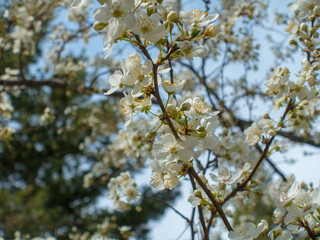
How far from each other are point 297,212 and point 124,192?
4.40ft

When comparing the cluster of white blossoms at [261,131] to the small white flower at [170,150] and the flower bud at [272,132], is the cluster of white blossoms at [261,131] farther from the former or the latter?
the small white flower at [170,150]

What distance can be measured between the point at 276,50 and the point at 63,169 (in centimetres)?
1272

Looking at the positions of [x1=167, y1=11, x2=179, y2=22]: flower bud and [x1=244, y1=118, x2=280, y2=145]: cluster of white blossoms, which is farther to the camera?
[x1=244, y1=118, x2=280, y2=145]: cluster of white blossoms

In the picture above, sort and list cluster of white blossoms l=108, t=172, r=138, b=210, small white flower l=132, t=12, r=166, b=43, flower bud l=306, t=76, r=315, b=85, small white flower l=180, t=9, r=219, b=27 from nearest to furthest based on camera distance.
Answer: small white flower l=132, t=12, r=166, b=43 → small white flower l=180, t=9, r=219, b=27 → flower bud l=306, t=76, r=315, b=85 → cluster of white blossoms l=108, t=172, r=138, b=210

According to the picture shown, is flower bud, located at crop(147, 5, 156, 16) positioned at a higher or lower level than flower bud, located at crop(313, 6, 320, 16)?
lower

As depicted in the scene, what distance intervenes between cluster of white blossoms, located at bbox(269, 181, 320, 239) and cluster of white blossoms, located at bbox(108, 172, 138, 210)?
1186mm

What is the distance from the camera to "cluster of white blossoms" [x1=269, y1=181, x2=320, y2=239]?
1140mm

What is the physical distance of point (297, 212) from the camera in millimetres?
1136

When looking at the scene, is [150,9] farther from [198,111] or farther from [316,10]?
[316,10]

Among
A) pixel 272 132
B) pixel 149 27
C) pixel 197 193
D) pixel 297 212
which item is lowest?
pixel 297 212

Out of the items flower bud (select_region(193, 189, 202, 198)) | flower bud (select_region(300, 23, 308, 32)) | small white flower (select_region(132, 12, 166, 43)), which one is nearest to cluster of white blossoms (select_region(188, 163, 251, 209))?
flower bud (select_region(193, 189, 202, 198))

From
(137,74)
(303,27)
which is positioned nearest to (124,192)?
(137,74)

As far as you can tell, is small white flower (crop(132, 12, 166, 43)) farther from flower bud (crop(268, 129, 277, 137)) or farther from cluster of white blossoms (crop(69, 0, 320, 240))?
flower bud (crop(268, 129, 277, 137))

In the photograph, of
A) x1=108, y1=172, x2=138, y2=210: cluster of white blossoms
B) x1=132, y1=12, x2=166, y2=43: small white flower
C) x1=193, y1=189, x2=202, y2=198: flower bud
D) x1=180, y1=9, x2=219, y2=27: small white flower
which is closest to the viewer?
x1=132, y1=12, x2=166, y2=43: small white flower
